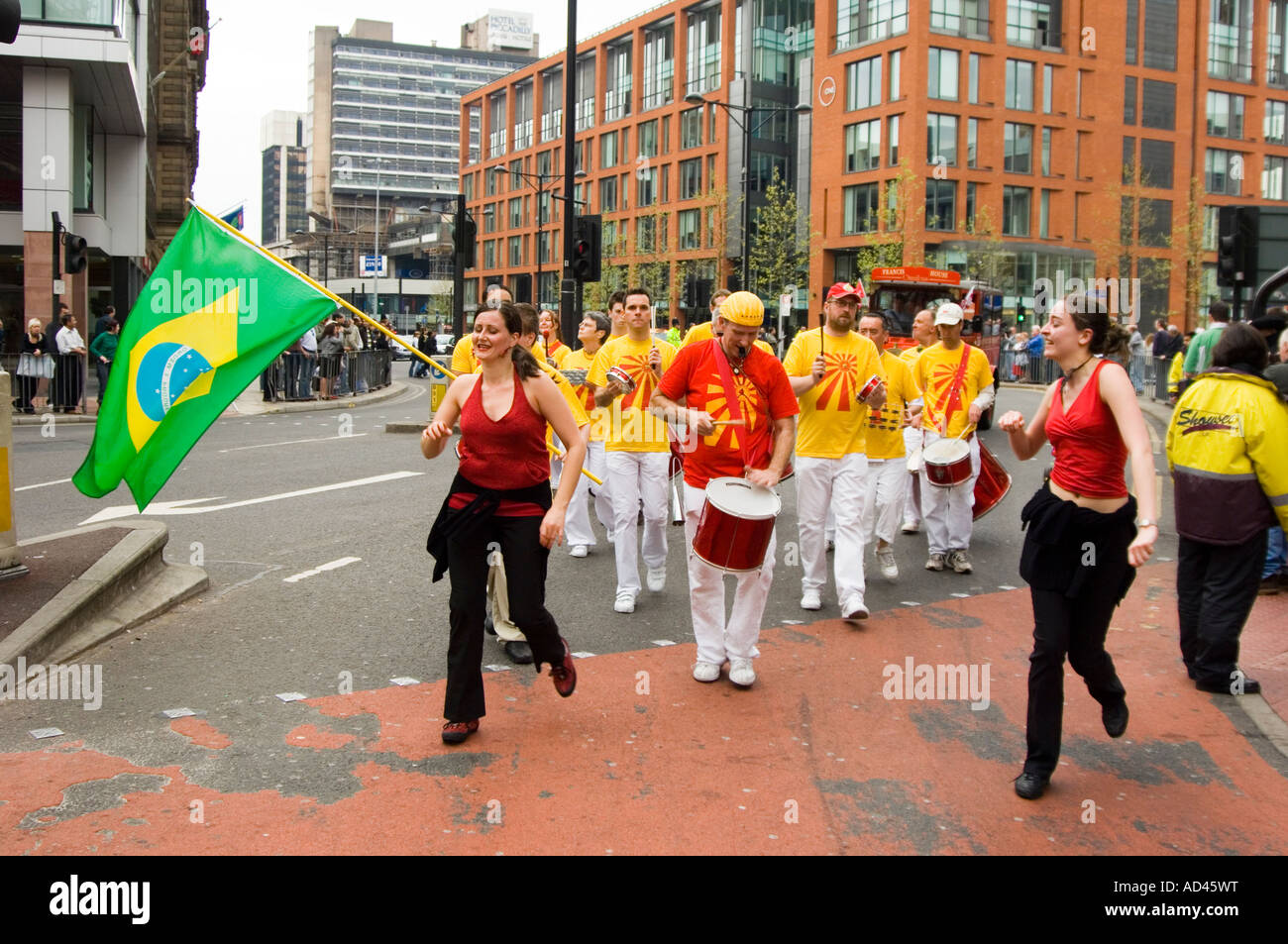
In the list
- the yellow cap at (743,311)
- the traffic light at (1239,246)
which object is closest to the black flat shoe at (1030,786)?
the yellow cap at (743,311)

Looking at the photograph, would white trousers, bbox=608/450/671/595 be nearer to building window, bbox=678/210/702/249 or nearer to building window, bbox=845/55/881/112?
building window, bbox=845/55/881/112

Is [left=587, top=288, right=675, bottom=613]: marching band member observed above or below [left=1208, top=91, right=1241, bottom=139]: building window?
below

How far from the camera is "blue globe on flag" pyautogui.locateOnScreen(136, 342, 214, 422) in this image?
6.53 meters

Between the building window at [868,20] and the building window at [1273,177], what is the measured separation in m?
25.1

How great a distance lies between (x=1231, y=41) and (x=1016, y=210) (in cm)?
1787

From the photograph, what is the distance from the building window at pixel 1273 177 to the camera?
6956 centimetres

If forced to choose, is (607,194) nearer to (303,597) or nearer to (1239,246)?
(1239,246)

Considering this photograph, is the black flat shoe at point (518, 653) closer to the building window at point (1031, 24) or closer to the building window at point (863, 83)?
the building window at point (863, 83)

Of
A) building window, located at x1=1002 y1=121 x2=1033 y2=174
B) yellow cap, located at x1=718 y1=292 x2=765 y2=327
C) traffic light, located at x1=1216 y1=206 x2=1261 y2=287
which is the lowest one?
yellow cap, located at x1=718 y1=292 x2=765 y2=327

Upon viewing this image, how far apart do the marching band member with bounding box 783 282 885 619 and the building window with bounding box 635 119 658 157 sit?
72.7m

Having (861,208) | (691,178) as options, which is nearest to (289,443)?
(861,208)

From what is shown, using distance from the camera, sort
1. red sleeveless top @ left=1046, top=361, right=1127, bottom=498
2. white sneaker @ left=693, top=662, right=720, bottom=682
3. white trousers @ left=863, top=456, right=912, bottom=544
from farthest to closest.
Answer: white trousers @ left=863, top=456, right=912, bottom=544, white sneaker @ left=693, top=662, right=720, bottom=682, red sleeveless top @ left=1046, top=361, right=1127, bottom=498

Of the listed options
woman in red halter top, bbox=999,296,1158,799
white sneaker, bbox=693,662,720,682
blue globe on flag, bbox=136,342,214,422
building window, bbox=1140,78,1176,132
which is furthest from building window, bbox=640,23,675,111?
woman in red halter top, bbox=999,296,1158,799

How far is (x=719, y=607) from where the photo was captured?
20.8 feet
